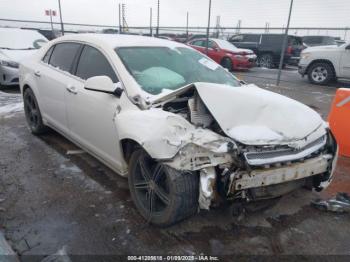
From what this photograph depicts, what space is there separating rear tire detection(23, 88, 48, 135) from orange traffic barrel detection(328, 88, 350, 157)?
4477 millimetres

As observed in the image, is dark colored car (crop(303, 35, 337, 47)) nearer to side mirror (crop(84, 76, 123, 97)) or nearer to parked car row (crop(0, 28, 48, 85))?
parked car row (crop(0, 28, 48, 85))

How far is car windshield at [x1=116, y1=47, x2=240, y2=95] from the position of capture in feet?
10.6

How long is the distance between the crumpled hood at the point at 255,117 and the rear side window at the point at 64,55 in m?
2.01

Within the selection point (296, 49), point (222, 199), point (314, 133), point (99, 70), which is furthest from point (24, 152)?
point (296, 49)

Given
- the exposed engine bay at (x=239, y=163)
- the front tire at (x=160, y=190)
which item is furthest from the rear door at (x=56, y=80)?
the exposed engine bay at (x=239, y=163)

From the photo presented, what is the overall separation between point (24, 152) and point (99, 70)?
187 cm

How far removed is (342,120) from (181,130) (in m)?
3.29

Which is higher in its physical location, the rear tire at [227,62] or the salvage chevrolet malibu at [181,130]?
the salvage chevrolet malibu at [181,130]

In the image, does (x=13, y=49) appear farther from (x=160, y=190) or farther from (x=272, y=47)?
(x=272, y=47)

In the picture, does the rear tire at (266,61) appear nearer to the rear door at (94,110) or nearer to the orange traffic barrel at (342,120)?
the orange traffic barrel at (342,120)

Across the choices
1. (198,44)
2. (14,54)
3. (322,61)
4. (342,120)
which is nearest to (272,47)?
(198,44)

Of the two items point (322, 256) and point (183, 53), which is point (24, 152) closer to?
point (183, 53)

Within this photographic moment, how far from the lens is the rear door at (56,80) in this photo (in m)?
4.01

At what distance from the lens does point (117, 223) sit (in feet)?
9.51
